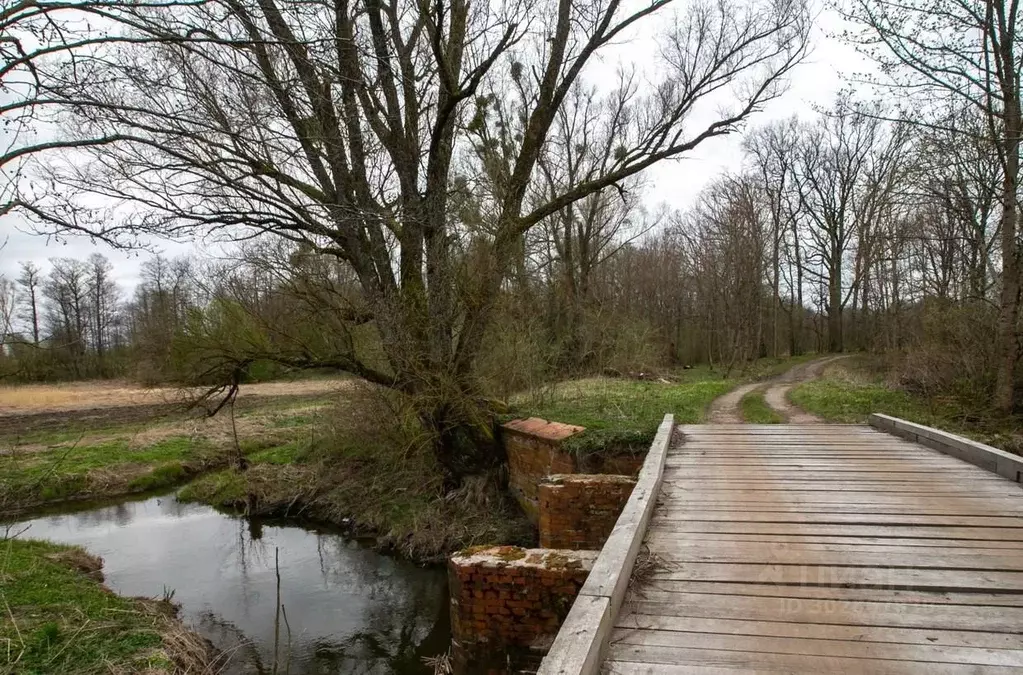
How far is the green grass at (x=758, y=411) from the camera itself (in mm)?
12918

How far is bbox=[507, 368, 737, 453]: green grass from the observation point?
9.98 m

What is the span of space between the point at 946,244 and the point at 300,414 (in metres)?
25.4

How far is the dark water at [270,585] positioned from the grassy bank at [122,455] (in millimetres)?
1626

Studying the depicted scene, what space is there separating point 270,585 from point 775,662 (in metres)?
9.37

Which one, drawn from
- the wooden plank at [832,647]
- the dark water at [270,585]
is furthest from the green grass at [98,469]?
the wooden plank at [832,647]

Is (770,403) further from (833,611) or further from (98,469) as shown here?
(98,469)

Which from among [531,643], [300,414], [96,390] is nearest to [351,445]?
[300,414]

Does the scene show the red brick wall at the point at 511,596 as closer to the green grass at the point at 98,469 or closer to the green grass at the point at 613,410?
the green grass at the point at 613,410

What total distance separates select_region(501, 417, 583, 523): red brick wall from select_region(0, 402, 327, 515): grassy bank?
678cm

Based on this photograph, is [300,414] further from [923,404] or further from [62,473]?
[923,404]

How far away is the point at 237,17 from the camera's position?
4488mm

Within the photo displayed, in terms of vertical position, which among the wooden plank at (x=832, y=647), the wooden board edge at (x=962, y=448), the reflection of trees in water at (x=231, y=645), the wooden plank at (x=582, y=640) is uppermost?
the wooden plank at (x=582, y=640)

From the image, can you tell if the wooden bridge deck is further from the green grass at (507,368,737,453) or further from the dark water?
the dark water

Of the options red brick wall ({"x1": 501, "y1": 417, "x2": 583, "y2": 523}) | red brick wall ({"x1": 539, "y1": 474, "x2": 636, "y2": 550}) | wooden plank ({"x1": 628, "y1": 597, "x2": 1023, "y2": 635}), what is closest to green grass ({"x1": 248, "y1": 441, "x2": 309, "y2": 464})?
red brick wall ({"x1": 501, "y1": 417, "x2": 583, "y2": 523})
